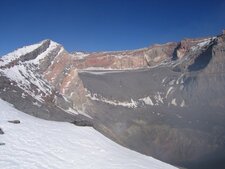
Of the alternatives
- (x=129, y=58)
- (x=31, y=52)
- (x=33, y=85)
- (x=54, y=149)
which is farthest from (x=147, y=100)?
(x=54, y=149)

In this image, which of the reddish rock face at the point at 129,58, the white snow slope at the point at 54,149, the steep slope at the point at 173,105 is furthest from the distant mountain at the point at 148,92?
the white snow slope at the point at 54,149

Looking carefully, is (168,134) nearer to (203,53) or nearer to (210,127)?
(210,127)

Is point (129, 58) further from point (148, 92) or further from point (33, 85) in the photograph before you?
point (33, 85)

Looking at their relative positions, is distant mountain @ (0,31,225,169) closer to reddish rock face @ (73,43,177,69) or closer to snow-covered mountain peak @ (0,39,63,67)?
snow-covered mountain peak @ (0,39,63,67)

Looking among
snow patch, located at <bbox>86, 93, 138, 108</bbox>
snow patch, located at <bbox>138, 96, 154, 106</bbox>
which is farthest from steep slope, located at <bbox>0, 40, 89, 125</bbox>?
snow patch, located at <bbox>138, 96, 154, 106</bbox>

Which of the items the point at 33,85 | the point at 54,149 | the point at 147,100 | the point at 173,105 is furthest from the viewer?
the point at 173,105

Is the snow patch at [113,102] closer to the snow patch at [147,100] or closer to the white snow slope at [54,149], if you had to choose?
the snow patch at [147,100]
